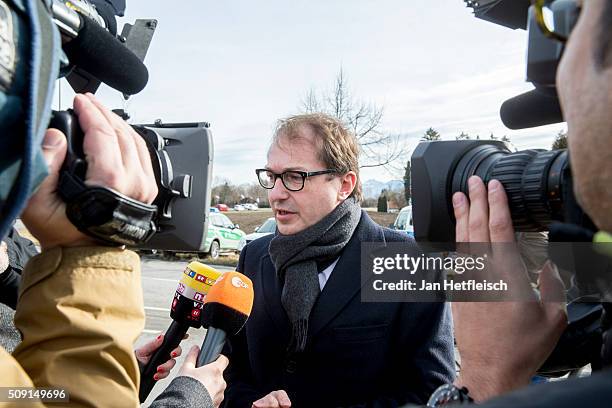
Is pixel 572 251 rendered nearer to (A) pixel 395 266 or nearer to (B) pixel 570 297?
(B) pixel 570 297

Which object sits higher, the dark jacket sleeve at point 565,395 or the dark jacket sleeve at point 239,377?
the dark jacket sleeve at point 565,395

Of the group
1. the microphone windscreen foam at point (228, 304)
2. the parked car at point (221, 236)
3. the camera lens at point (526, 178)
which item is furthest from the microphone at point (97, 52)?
the parked car at point (221, 236)

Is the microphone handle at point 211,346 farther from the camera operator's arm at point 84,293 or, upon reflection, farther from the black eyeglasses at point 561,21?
the black eyeglasses at point 561,21

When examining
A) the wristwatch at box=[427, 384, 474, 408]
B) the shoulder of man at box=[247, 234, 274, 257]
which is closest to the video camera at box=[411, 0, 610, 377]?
the wristwatch at box=[427, 384, 474, 408]

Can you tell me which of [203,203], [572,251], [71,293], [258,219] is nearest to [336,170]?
[203,203]

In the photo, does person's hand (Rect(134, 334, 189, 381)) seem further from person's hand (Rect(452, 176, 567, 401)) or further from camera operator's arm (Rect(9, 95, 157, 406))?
person's hand (Rect(452, 176, 567, 401))

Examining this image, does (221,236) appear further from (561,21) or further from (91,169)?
(561,21)

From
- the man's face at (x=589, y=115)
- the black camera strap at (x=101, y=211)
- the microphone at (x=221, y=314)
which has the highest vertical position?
Answer: the man's face at (x=589, y=115)

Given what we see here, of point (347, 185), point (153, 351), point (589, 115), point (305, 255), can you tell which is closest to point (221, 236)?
point (347, 185)

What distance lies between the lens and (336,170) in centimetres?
214

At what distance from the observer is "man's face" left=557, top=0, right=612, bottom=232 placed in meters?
0.56

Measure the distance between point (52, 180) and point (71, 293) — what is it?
0.66 feet

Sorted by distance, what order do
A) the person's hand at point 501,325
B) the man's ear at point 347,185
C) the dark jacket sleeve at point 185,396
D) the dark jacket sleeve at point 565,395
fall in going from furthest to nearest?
1. the man's ear at point 347,185
2. the dark jacket sleeve at point 185,396
3. the person's hand at point 501,325
4. the dark jacket sleeve at point 565,395

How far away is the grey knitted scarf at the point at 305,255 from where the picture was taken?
6.20 ft
